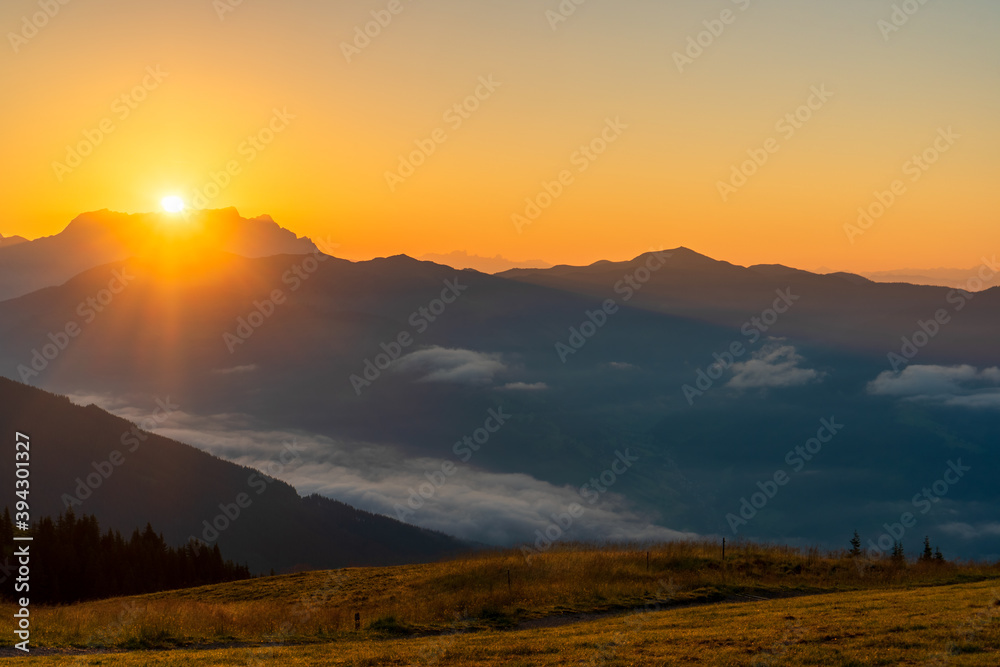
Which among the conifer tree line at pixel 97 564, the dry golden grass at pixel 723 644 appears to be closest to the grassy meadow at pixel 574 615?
the dry golden grass at pixel 723 644

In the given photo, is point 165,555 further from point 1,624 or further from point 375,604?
point 1,624

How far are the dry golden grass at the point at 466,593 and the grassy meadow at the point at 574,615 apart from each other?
124mm

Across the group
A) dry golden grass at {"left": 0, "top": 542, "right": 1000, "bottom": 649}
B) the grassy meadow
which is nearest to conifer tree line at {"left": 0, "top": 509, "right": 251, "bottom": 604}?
dry golden grass at {"left": 0, "top": 542, "right": 1000, "bottom": 649}

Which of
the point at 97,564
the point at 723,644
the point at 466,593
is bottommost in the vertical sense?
the point at 97,564

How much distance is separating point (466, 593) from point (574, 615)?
28.8 ft

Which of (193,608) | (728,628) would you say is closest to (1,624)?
(193,608)

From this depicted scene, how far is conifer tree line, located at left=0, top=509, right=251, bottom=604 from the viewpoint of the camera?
76.3m

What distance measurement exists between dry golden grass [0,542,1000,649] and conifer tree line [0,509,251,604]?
26.2 m

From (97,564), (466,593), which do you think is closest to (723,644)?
(466,593)

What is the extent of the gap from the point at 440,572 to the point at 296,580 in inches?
447

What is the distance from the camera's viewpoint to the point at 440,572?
50844 millimetres

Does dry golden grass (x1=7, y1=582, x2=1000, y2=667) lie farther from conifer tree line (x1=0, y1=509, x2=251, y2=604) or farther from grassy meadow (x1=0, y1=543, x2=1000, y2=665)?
conifer tree line (x1=0, y1=509, x2=251, y2=604)

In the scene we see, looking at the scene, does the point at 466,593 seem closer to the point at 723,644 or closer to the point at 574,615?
the point at 574,615

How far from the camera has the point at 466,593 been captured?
42.5m
